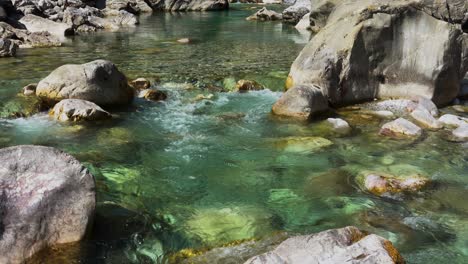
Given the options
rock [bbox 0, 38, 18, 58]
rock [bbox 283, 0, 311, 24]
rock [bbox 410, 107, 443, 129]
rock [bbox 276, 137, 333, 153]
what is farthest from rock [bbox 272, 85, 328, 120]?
rock [bbox 283, 0, 311, 24]

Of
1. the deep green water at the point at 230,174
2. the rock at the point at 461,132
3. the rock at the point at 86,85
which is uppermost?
the rock at the point at 86,85

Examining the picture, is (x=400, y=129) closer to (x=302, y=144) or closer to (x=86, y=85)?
(x=302, y=144)

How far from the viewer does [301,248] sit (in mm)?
4625

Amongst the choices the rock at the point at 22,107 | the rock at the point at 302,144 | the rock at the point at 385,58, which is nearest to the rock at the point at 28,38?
the rock at the point at 22,107

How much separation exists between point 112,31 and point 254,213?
23325mm

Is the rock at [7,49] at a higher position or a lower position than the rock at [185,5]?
lower

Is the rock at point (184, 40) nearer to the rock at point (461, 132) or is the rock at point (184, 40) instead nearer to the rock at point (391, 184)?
the rock at point (461, 132)

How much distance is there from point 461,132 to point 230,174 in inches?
209

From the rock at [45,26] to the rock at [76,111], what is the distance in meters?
15.6

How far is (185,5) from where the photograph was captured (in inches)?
1722

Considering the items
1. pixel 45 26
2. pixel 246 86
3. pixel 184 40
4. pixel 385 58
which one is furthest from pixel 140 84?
pixel 45 26

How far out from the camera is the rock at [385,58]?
12.1m

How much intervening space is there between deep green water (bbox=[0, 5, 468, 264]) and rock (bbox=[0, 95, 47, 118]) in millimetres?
301

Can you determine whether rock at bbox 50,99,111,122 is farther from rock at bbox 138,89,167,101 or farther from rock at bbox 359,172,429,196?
rock at bbox 359,172,429,196
